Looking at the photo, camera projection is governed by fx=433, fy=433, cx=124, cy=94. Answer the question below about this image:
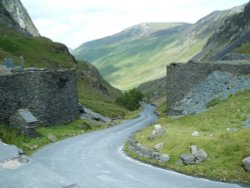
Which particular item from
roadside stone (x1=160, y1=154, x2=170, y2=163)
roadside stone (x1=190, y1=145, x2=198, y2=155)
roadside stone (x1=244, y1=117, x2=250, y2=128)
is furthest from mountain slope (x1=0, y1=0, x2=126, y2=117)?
roadside stone (x1=190, y1=145, x2=198, y2=155)

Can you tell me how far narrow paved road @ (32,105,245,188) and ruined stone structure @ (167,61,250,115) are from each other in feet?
50.4

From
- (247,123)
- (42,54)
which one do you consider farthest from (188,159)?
(42,54)

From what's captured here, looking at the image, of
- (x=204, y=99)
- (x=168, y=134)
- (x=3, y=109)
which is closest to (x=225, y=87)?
(x=204, y=99)

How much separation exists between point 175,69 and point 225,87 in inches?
582

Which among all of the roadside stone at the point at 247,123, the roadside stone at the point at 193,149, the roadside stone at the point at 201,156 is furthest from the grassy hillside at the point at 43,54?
the roadside stone at the point at 201,156

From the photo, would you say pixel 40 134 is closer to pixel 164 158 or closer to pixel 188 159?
pixel 164 158

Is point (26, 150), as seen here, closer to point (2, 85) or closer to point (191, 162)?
point (2, 85)

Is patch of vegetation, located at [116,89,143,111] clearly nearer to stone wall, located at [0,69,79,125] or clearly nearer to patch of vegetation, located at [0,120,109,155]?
stone wall, located at [0,69,79,125]

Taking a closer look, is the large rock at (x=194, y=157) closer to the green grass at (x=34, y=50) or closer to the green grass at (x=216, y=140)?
the green grass at (x=216, y=140)

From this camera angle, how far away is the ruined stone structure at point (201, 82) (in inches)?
2250

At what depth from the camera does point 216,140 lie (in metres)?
34.0

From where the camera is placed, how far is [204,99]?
195 ft

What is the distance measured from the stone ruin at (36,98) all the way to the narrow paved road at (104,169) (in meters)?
7.33

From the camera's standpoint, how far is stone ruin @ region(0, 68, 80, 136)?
5353 cm
